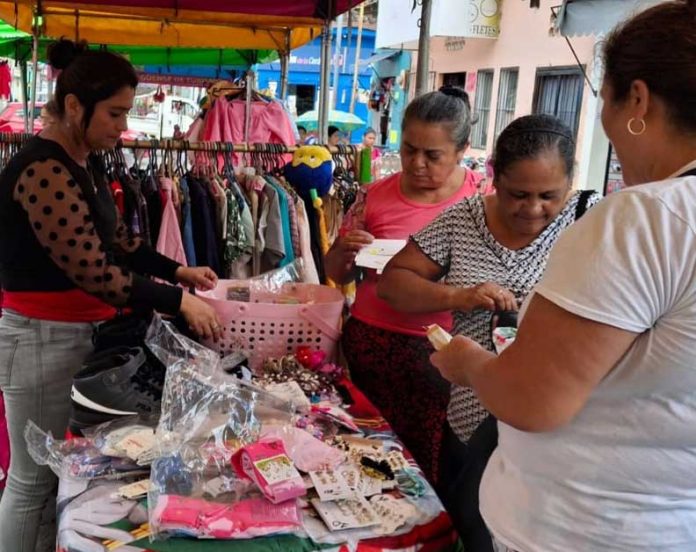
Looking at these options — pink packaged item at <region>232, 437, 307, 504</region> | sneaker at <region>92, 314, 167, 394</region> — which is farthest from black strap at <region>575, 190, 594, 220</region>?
sneaker at <region>92, 314, 167, 394</region>

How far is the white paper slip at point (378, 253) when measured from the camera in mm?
1874

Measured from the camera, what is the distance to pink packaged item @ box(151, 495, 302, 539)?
1102 mm

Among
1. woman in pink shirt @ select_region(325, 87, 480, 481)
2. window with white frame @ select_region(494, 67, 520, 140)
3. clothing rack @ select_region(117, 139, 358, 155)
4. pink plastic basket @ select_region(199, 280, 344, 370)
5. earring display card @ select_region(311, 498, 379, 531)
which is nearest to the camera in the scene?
earring display card @ select_region(311, 498, 379, 531)


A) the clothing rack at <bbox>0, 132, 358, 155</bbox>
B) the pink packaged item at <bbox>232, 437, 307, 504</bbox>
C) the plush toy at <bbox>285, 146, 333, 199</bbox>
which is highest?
the clothing rack at <bbox>0, 132, 358, 155</bbox>

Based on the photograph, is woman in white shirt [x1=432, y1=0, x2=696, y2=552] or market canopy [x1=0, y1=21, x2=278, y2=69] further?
market canopy [x1=0, y1=21, x2=278, y2=69]

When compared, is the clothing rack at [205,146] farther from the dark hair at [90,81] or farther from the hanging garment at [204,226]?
the dark hair at [90,81]

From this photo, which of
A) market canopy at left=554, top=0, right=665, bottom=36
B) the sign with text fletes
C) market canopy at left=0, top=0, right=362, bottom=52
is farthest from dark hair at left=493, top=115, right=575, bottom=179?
the sign with text fletes

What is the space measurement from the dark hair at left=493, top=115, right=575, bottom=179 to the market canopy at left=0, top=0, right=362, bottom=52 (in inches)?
86.9

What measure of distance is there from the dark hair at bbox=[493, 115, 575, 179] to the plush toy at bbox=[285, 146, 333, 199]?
139 centimetres

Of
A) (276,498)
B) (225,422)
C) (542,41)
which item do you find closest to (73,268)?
(225,422)

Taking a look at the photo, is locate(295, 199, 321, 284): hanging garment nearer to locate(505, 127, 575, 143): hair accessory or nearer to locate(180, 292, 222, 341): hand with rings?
locate(180, 292, 222, 341): hand with rings

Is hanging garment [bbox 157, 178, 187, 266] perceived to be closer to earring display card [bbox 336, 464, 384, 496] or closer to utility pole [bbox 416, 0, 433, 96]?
utility pole [bbox 416, 0, 433, 96]

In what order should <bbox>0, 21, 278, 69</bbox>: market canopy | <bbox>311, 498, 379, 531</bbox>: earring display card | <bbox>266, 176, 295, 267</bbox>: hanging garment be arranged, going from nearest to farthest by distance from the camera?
<bbox>311, 498, 379, 531</bbox>: earring display card, <bbox>266, 176, 295, 267</bbox>: hanging garment, <bbox>0, 21, 278, 69</bbox>: market canopy

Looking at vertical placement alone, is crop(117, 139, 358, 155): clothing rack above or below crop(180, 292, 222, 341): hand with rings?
above
